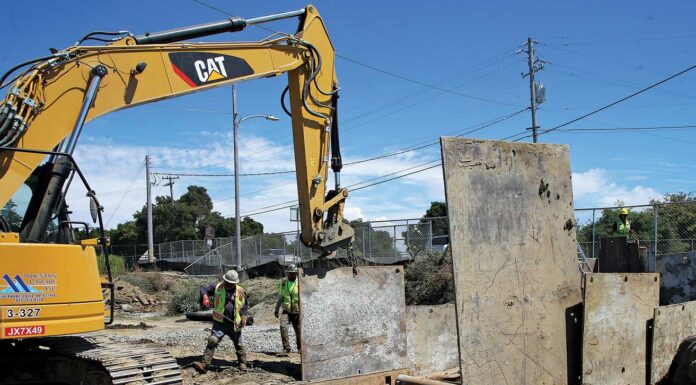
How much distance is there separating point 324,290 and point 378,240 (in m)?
16.9

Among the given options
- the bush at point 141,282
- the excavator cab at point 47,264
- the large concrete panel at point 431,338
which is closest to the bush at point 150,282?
the bush at point 141,282

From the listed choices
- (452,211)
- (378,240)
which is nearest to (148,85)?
(452,211)

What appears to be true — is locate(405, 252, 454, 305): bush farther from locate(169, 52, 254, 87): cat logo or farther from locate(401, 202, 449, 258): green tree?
locate(169, 52, 254, 87): cat logo

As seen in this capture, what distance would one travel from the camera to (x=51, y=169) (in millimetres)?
6109

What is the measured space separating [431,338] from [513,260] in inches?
164

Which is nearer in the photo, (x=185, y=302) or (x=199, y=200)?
(x=185, y=302)

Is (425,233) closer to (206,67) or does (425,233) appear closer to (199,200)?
(206,67)

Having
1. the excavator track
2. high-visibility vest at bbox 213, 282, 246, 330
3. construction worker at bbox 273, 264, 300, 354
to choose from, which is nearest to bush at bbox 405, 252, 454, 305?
construction worker at bbox 273, 264, 300, 354

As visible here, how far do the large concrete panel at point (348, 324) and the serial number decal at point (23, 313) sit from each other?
287 cm

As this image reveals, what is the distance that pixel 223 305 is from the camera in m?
9.85

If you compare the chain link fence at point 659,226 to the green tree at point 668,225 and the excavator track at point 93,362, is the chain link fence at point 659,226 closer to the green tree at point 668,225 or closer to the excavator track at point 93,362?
the green tree at point 668,225

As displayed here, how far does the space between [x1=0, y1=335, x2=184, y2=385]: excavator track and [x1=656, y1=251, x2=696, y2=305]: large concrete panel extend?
5.68m

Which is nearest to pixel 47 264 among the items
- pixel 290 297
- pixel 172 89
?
pixel 172 89

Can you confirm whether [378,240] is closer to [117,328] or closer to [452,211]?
[117,328]
